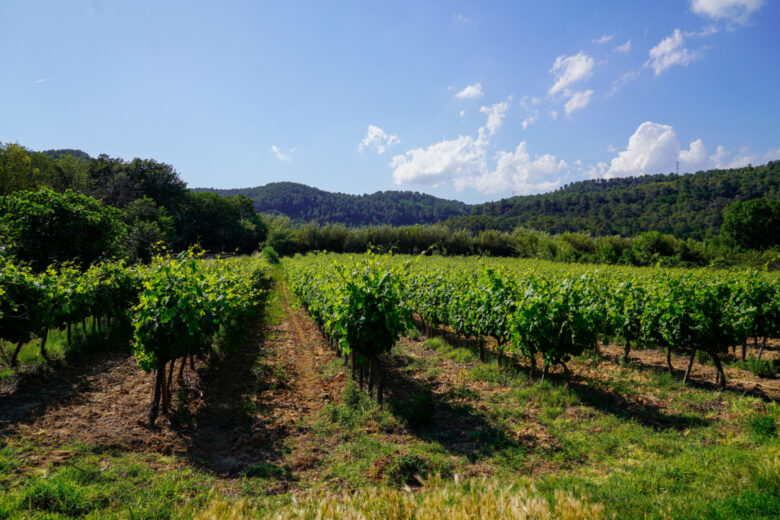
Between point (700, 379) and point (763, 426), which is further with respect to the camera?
point (700, 379)

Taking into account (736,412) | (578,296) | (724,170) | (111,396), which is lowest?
(111,396)

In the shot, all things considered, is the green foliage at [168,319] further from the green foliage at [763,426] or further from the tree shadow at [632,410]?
the green foliage at [763,426]

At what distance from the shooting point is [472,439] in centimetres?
594

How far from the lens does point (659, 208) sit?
7681cm

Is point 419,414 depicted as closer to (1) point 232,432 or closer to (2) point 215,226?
(1) point 232,432

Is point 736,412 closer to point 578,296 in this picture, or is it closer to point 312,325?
point 578,296

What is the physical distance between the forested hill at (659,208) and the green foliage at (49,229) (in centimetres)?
6108

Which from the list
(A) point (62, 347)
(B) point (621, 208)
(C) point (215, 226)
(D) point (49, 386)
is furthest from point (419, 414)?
(B) point (621, 208)

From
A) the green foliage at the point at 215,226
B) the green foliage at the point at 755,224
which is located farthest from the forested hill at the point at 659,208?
the green foliage at the point at 215,226

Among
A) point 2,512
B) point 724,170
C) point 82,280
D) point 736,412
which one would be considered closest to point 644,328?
point 736,412

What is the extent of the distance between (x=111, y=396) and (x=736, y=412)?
1208 cm

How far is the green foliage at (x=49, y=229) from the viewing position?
15336 millimetres

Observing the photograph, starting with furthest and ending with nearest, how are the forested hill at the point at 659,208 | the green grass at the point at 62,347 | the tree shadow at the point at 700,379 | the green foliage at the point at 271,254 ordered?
the forested hill at the point at 659,208, the green foliage at the point at 271,254, the green grass at the point at 62,347, the tree shadow at the point at 700,379

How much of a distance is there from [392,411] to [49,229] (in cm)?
1789
